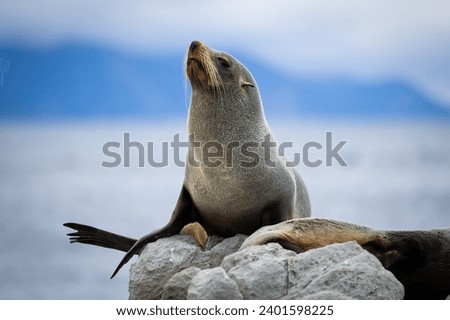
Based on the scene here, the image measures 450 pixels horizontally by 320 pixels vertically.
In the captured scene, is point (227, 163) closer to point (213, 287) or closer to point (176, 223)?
point (176, 223)

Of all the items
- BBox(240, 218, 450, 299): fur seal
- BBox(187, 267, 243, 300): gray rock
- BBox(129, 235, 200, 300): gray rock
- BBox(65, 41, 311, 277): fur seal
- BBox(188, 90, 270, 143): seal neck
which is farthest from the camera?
BBox(188, 90, 270, 143): seal neck

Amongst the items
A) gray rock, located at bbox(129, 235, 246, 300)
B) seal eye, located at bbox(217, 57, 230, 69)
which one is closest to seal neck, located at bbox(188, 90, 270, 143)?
seal eye, located at bbox(217, 57, 230, 69)

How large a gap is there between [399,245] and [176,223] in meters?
1.44

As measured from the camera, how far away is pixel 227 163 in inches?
223

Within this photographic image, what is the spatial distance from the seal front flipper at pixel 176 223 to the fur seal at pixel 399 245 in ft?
2.48

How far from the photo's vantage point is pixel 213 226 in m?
5.77

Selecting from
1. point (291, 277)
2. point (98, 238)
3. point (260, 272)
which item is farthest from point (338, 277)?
point (98, 238)

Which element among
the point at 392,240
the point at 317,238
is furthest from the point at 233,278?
the point at 392,240

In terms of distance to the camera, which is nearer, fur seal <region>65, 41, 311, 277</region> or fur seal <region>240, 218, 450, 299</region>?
fur seal <region>240, 218, 450, 299</region>

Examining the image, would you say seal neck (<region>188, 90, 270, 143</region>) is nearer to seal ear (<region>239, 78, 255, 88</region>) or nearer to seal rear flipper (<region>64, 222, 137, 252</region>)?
seal ear (<region>239, 78, 255, 88</region>)

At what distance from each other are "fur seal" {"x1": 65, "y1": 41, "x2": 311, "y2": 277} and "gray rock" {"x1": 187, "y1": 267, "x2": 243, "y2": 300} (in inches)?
51.3

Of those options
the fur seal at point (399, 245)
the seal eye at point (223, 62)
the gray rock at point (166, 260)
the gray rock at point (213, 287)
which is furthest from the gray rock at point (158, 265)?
the seal eye at point (223, 62)

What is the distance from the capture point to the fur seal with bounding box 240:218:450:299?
5.05 metres
